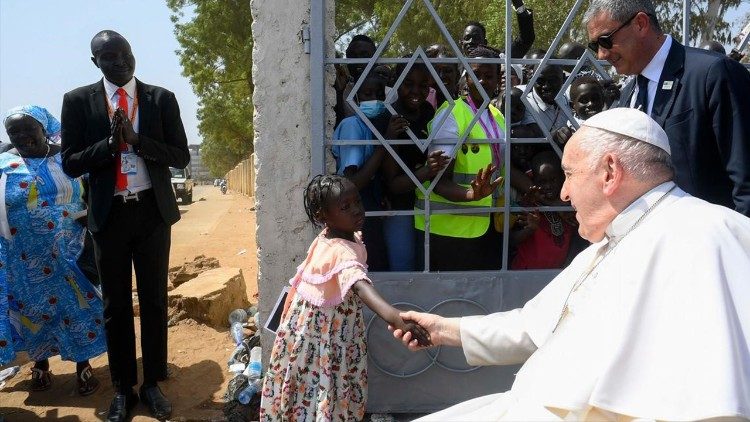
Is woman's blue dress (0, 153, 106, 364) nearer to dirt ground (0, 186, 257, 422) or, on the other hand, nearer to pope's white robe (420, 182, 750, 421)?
dirt ground (0, 186, 257, 422)

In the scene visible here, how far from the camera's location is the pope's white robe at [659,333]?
1425 millimetres

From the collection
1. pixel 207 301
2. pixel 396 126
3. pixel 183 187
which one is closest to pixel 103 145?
pixel 396 126

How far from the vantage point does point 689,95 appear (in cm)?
237

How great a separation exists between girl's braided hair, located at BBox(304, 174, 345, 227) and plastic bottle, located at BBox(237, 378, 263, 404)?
1.30m

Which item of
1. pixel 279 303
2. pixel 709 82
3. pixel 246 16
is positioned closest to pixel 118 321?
pixel 279 303

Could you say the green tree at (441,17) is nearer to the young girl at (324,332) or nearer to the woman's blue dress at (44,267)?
the woman's blue dress at (44,267)

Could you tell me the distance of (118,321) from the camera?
3.57 meters

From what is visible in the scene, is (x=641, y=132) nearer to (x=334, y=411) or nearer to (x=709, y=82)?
(x=709, y=82)

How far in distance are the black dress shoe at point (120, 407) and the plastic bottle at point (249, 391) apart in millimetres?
655

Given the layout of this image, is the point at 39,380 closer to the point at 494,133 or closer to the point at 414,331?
the point at 414,331

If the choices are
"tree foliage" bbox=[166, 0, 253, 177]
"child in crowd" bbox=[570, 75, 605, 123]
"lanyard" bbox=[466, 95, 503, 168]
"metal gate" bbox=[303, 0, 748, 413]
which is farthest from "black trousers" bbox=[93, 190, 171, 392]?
"tree foliage" bbox=[166, 0, 253, 177]

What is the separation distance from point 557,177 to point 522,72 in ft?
4.33

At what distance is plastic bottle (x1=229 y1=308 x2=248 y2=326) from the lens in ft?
17.2

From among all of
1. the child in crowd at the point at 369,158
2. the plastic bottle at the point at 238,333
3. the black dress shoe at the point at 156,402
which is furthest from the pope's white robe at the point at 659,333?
the plastic bottle at the point at 238,333
